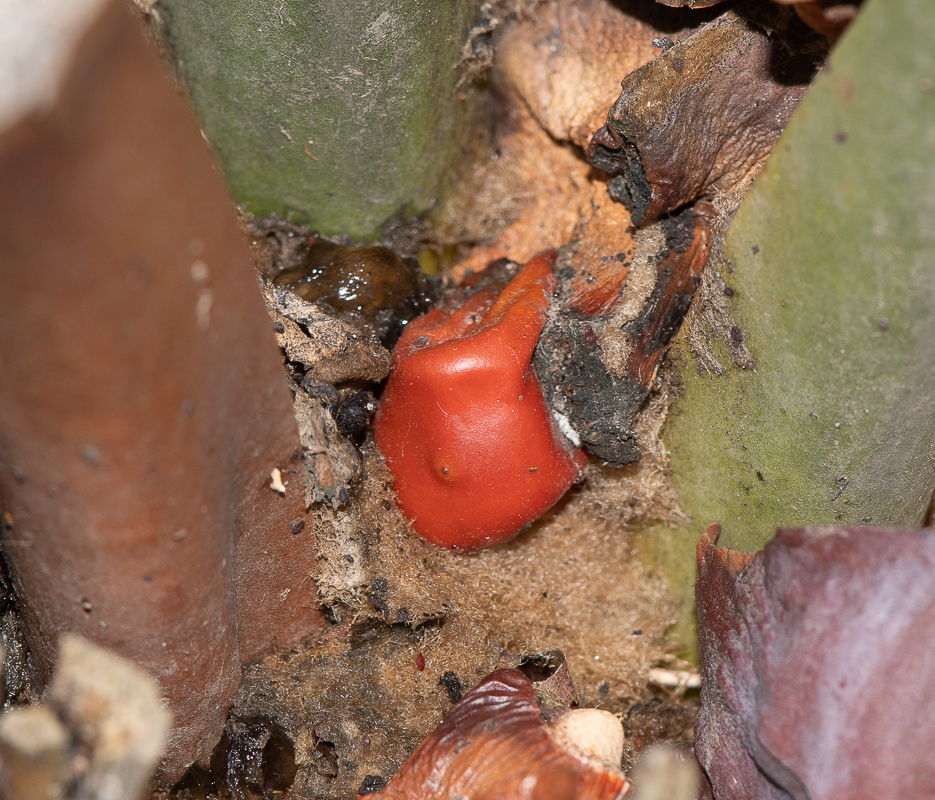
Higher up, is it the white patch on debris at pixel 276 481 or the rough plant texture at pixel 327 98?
the rough plant texture at pixel 327 98

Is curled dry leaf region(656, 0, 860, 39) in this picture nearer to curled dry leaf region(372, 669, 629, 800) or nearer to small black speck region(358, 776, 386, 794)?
curled dry leaf region(372, 669, 629, 800)

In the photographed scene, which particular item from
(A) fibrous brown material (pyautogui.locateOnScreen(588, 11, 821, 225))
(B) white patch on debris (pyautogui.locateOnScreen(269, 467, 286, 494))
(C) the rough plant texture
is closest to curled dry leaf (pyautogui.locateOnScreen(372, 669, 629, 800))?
(B) white patch on debris (pyautogui.locateOnScreen(269, 467, 286, 494))

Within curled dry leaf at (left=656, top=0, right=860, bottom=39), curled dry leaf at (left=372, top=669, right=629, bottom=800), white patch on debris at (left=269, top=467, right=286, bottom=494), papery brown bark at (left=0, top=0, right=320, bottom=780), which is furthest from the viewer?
white patch on debris at (left=269, top=467, right=286, bottom=494)

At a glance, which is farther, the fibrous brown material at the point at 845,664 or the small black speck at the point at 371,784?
the small black speck at the point at 371,784

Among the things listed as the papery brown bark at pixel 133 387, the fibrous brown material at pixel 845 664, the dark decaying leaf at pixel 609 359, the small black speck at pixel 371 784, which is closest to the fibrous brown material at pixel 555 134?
the dark decaying leaf at pixel 609 359

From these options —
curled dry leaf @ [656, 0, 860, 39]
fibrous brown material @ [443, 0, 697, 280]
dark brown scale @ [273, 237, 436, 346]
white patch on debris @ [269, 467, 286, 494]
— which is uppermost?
curled dry leaf @ [656, 0, 860, 39]

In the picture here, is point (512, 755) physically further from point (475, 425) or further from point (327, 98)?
point (327, 98)

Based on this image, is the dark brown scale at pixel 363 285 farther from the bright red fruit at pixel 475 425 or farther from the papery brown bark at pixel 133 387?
the papery brown bark at pixel 133 387

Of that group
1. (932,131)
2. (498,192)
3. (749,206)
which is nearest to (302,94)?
(498,192)
